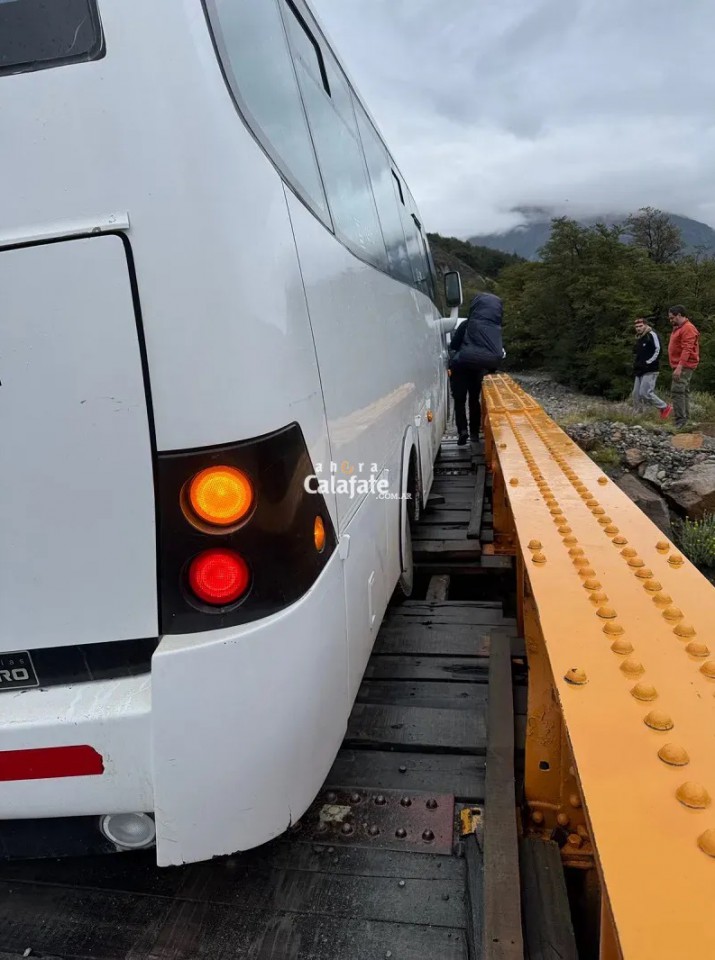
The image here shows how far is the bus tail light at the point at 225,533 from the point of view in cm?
145

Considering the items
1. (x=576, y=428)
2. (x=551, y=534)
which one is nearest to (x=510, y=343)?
(x=576, y=428)

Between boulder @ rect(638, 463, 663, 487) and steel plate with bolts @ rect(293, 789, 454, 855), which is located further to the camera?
boulder @ rect(638, 463, 663, 487)

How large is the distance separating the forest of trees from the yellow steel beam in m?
29.4

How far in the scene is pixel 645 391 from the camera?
1216 centimetres

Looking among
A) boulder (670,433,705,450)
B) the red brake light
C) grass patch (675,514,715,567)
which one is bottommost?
grass patch (675,514,715,567)

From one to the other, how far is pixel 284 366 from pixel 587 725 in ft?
3.44

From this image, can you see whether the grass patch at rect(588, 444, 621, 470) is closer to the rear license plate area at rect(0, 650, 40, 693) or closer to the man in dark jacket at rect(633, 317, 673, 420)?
the man in dark jacket at rect(633, 317, 673, 420)

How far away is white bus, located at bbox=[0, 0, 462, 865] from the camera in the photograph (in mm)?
1342

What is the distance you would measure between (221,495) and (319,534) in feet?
1.18

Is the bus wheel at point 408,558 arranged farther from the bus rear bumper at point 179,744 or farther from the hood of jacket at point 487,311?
the hood of jacket at point 487,311

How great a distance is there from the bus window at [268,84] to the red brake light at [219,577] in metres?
1.05

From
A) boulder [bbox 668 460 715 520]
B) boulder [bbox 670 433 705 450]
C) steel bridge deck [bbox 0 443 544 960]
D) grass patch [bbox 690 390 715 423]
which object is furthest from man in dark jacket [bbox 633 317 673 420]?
steel bridge deck [bbox 0 443 544 960]

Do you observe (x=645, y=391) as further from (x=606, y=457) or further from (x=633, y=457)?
(x=606, y=457)

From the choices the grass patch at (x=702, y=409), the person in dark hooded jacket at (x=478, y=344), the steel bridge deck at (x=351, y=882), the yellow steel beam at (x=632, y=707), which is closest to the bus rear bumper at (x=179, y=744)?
the steel bridge deck at (x=351, y=882)
